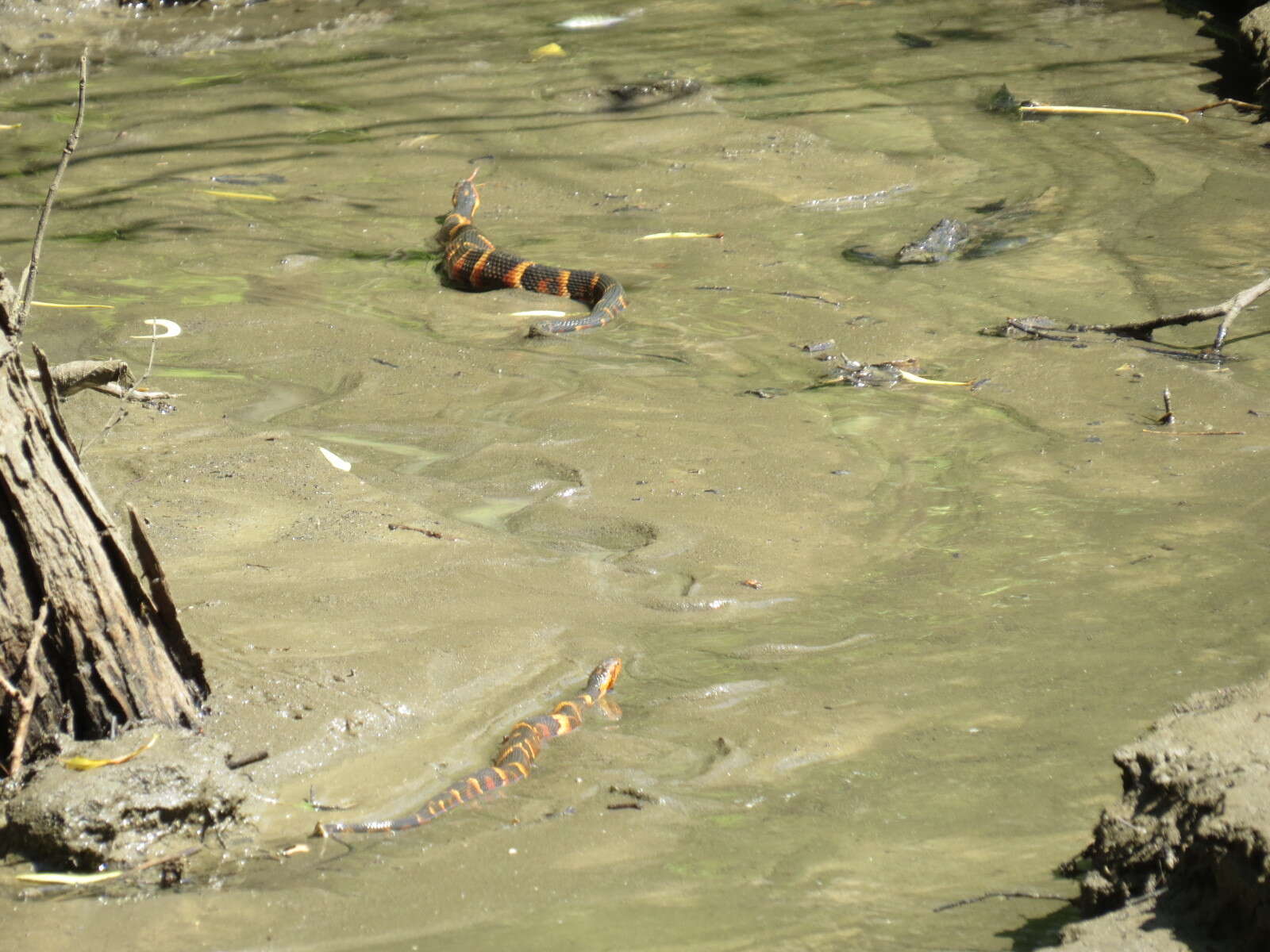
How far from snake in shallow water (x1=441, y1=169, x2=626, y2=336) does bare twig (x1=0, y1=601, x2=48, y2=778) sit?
419 cm

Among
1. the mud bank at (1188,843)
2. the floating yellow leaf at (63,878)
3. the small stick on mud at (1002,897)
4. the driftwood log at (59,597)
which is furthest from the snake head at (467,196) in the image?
the mud bank at (1188,843)

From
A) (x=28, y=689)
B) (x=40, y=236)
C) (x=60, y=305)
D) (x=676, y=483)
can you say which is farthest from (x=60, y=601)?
(x=60, y=305)

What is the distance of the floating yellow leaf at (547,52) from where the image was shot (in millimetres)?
10414

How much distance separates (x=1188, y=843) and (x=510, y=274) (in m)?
5.58

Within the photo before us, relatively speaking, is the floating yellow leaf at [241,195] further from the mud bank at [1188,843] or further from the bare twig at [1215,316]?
the mud bank at [1188,843]

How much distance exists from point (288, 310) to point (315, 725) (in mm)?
3622

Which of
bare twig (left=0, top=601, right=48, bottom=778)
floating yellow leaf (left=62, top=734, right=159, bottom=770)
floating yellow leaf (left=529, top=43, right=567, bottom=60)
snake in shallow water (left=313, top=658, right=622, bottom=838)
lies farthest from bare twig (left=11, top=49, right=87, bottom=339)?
floating yellow leaf (left=529, top=43, right=567, bottom=60)

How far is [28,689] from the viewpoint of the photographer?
8.35ft

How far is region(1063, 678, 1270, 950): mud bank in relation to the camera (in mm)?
1808

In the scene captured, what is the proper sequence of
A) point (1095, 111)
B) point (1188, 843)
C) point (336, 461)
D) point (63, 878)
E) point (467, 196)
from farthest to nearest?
1. point (1095, 111)
2. point (467, 196)
3. point (336, 461)
4. point (63, 878)
5. point (1188, 843)

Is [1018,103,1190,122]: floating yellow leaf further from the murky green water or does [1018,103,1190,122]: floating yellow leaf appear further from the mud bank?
the mud bank

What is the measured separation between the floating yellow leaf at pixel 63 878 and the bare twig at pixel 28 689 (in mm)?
224

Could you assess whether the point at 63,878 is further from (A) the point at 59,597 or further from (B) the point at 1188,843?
(B) the point at 1188,843

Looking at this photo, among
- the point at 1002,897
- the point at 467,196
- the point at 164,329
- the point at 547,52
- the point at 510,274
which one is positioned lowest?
the point at 1002,897
